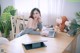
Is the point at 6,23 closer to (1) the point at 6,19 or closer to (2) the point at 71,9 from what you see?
(1) the point at 6,19

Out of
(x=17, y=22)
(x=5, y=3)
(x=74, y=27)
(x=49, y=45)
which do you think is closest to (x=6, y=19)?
(x=17, y=22)

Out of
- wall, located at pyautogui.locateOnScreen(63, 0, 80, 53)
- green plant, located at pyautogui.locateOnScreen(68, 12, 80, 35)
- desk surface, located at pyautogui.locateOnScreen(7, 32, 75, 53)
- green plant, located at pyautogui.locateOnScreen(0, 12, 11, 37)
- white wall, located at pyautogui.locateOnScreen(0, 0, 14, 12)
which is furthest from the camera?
white wall, located at pyautogui.locateOnScreen(0, 0, 14, 12)

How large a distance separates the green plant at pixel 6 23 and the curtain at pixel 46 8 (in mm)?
330

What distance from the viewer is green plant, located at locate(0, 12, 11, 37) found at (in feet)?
10.8

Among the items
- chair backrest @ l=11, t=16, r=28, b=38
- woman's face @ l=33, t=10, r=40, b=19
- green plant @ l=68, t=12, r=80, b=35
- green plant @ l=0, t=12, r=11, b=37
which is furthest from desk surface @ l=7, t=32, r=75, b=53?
green plant @ l=0, t=12, r=11, b=37

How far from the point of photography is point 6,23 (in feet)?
11.0

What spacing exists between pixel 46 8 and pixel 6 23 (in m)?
0.94

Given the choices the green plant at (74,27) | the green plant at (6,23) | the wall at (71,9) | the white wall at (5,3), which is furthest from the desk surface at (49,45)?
the white wall at (5,3)

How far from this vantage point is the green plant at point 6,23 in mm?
3277

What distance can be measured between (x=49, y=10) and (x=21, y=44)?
4.56ft

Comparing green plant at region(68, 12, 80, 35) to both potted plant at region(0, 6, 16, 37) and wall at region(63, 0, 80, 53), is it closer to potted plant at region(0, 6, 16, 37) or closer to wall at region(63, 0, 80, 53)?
wall at region(63, 0, 80, 53)

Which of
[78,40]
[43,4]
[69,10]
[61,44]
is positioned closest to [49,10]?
[43,4]

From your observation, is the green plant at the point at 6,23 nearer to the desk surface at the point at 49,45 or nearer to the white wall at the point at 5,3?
the white wall at the point at 5,3

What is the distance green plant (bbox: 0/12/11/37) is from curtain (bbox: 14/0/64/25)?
13.0 inches
